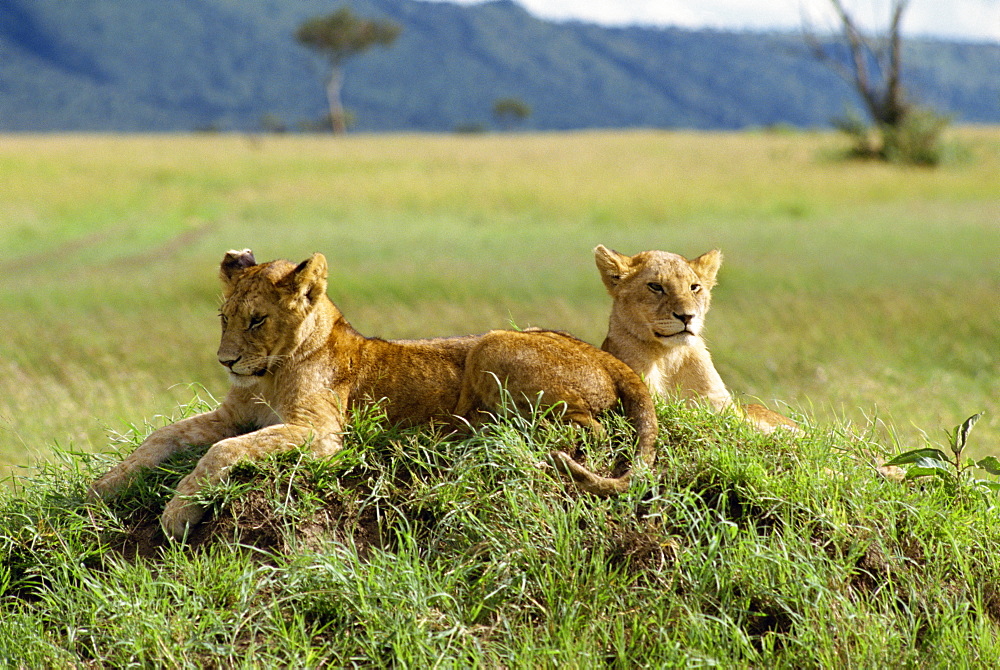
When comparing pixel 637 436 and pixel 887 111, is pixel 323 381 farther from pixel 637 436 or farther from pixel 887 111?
pixel 887 111

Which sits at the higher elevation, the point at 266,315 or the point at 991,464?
the point at 266,315

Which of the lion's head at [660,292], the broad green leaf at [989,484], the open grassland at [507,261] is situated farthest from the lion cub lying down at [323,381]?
the open grassland at [507,261]

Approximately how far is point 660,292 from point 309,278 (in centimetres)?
Result: 190

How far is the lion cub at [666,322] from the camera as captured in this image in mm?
5652

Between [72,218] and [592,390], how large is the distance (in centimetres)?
2594

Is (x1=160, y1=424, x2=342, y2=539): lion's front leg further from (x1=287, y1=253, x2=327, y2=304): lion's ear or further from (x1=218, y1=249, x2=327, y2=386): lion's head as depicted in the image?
(x1=287, y1=253, x2=327, y2=304): lion's ear

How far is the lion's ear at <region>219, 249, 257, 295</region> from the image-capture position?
540 centimetres

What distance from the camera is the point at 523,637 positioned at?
4.67m

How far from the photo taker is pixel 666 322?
18.4ft

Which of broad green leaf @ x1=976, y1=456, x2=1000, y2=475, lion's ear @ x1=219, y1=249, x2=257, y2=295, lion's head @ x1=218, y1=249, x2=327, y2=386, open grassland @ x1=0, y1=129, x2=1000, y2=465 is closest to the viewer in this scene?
lion's head @ x1=218, y1=249, x2=327, y2=386

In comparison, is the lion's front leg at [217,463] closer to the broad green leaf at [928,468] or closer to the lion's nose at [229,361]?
the lion's nose at [229,361]

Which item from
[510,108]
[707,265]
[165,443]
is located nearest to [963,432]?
[707,265]

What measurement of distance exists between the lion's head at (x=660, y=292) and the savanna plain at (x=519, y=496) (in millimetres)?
445

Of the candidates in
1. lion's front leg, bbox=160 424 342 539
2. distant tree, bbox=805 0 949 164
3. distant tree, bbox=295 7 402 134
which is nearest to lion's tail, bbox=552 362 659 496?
lion's front leg, bbox=160 424 342 539
